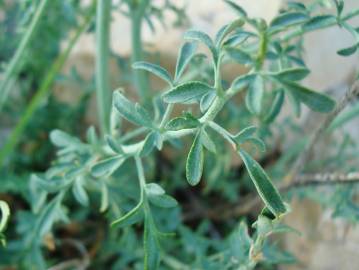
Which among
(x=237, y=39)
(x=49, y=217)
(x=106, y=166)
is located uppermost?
(x=237, y=39)

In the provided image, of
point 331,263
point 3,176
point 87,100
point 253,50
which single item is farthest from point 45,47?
point 331,263

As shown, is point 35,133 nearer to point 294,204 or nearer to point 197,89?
point 294,204

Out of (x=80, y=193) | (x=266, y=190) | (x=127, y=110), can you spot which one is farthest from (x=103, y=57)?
(x=266, y=190)

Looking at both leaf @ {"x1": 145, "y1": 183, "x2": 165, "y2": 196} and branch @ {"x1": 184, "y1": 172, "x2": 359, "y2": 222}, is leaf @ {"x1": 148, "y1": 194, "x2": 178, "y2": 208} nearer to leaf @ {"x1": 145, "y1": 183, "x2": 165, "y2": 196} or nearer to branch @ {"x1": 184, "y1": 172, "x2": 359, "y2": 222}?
leaf @ {"x1": 145, "y1": 183, "x2": 165, "y2": 196}

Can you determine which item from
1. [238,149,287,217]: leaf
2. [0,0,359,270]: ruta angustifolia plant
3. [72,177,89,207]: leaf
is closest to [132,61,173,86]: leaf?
Result: [0,0,359,270]: ruta angustifolia plant

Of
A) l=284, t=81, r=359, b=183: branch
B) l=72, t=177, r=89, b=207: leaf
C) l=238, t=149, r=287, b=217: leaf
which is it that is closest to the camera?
l=238, t=149, r=287, b=217: leaf

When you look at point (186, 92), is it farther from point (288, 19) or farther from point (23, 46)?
point (23, 46)

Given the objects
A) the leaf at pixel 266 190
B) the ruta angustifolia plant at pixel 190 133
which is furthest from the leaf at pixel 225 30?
the leaf at pixel 266 190
